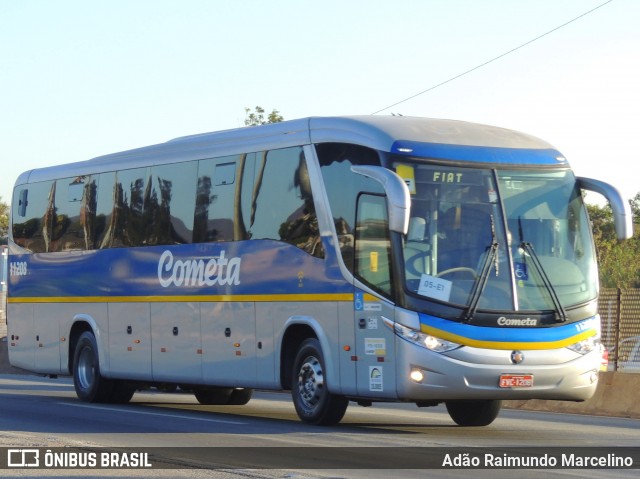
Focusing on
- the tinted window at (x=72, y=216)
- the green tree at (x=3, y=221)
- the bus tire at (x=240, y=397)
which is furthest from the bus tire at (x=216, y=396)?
the green tree at (x=3, y=221)

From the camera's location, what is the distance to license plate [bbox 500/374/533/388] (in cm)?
1517

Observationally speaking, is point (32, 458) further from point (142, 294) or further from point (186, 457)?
point (142, 294)

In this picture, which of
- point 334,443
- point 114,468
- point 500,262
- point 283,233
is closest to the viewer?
point 114,468

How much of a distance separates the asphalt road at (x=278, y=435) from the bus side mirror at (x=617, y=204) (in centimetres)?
241

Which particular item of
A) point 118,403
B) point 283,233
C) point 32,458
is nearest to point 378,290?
point 283,233

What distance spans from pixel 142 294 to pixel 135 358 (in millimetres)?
1044

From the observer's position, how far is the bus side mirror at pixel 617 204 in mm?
15992

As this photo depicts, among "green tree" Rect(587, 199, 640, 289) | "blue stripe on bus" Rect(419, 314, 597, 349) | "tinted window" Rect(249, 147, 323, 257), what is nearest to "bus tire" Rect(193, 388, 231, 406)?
"tinted window" Rect(249, 147, 323, 257)

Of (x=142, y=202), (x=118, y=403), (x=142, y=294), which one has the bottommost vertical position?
(x=118, y=403)

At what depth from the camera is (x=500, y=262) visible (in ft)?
50.9

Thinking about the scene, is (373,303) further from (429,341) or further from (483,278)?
(483,278)

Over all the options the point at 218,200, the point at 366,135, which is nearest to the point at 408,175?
the point at 366,135

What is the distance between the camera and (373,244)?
15.9 metres

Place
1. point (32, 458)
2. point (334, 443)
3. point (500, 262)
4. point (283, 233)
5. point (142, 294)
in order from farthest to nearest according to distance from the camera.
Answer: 1. point (142, 294)
2. point (283, 233)
3. point (500, 262)
4. point (334, 443)
5. point (32, 458)
